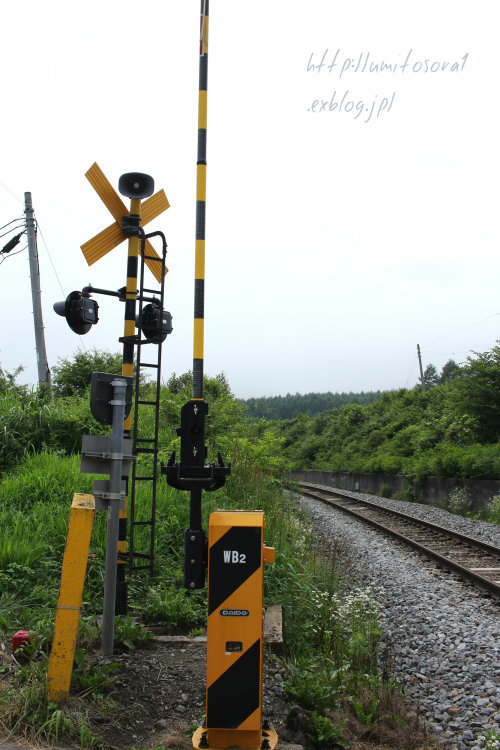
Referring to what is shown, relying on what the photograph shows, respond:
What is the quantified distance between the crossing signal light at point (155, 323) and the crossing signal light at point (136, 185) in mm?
1052

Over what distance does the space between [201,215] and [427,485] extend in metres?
18.2

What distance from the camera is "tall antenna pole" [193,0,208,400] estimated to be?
13.0 ft

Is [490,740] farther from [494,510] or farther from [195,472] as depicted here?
[494,510]

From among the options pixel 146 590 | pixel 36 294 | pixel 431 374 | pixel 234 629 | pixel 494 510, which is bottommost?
pixel 146 590

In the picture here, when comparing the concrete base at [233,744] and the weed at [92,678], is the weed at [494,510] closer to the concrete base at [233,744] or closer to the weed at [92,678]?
the concrete base at [233,744]

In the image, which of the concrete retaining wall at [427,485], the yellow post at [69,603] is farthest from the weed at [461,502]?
the yellow post at [69,603]

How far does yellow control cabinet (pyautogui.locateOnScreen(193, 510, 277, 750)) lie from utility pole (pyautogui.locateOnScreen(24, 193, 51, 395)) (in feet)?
39.1

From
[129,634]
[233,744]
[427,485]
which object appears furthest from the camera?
[427,485]

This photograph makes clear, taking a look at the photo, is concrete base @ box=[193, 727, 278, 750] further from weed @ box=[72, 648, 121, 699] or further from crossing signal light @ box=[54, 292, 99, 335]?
crossing signal light @ box=[54, 292, 99, 335]

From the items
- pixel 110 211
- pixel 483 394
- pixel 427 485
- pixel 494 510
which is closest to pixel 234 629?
pixel 110 211

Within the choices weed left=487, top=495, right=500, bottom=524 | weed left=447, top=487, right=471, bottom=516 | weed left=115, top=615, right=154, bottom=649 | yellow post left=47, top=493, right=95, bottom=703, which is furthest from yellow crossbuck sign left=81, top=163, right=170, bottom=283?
weed left=447, top=487, right=471, bottom=516

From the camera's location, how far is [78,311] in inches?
199

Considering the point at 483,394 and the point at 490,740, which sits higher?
the point at 483,394

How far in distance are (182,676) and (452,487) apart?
1555 cm
